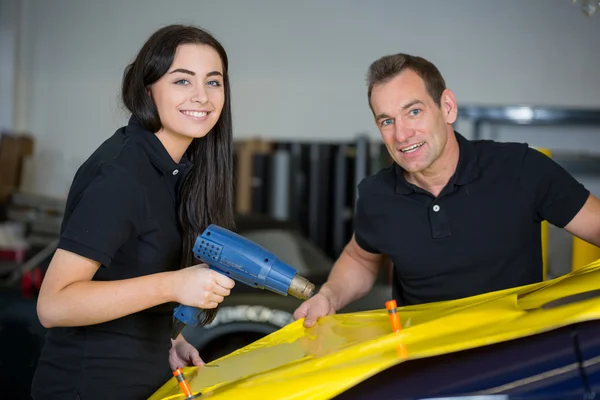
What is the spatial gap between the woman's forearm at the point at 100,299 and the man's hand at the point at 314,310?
20.5 inches

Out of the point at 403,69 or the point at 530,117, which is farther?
the point at 530,117

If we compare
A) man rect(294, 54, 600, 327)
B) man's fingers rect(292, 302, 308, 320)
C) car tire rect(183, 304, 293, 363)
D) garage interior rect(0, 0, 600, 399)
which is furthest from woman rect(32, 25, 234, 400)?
garage interior rect(0, 0, 600, 399)

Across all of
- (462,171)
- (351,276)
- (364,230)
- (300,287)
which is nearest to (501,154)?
(462,171)

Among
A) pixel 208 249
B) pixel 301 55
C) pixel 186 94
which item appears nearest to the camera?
pixel 208 249

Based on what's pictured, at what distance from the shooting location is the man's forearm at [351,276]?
7.43 ft

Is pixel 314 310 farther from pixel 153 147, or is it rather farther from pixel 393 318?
pixel 153 147

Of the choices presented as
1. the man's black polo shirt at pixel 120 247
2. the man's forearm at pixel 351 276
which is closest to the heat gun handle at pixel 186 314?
the man's black polo shirt at pixel 120 247

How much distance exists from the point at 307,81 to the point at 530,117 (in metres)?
2.52

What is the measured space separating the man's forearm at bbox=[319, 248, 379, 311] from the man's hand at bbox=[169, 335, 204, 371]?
0.50 meters

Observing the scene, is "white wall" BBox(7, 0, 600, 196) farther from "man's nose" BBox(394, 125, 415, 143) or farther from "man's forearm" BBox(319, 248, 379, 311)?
"man's nose" BBox(394, 125, 415, 143)

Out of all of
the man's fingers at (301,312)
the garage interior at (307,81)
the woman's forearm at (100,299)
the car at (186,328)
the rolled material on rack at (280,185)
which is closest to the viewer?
the woman's forearm at (100,299)

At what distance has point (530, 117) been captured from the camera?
6574 mm

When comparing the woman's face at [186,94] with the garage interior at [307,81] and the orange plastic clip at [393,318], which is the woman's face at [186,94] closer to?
the orange plastic clip at [393,318]

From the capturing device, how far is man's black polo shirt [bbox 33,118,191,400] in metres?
1.53
